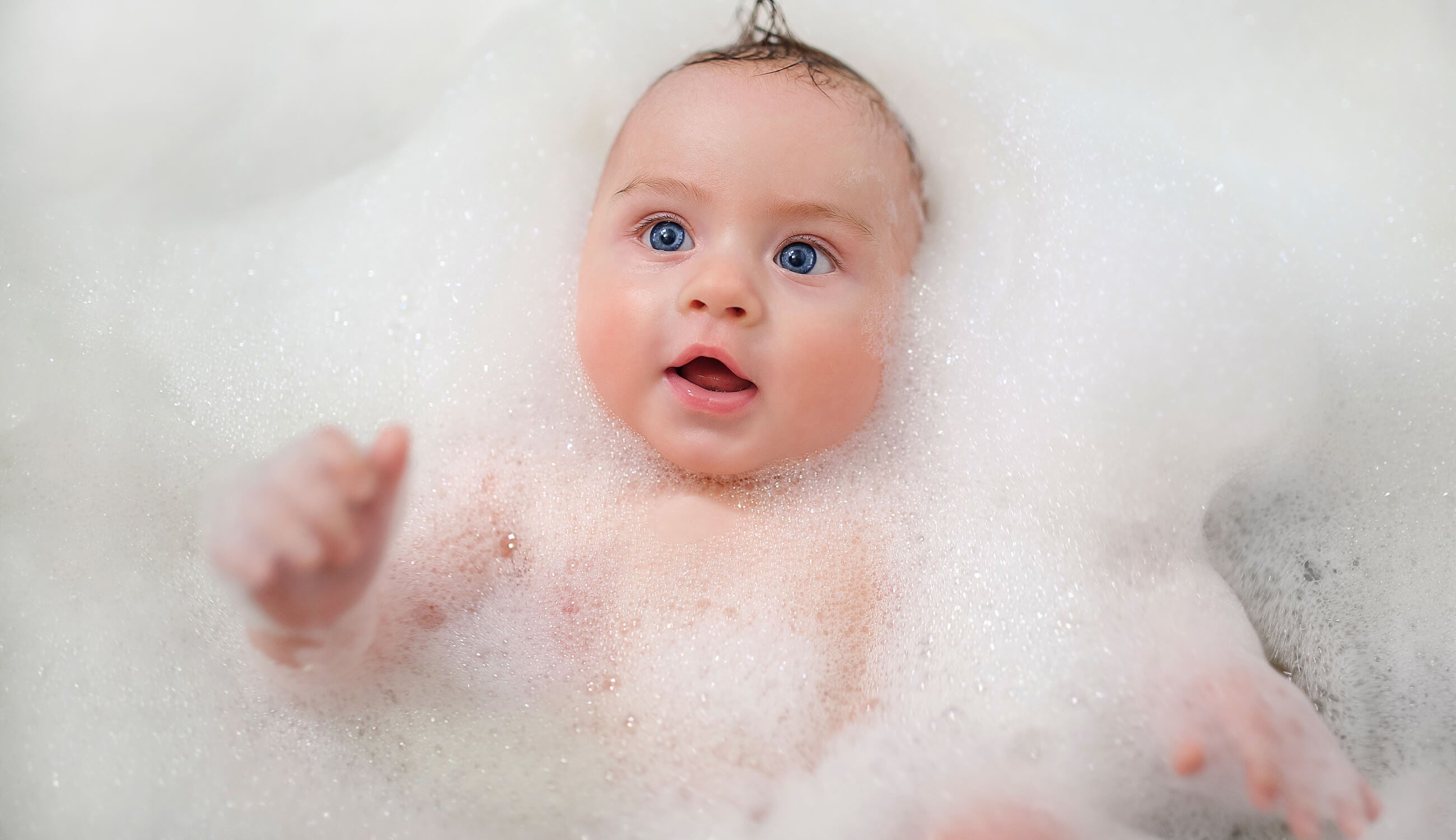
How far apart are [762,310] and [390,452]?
0.45 metres

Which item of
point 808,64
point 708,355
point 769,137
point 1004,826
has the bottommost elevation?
point 1004,826

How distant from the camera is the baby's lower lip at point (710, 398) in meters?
1.05

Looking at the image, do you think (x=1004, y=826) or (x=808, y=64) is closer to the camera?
(x=1004, y=826)

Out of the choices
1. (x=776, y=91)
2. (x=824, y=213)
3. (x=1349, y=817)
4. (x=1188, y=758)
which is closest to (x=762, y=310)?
(x=824, y=213)

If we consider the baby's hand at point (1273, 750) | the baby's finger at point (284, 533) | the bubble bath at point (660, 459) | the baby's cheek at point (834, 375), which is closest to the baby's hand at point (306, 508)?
the baby's finger at point (284, 533)

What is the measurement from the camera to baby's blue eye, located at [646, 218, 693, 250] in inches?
43.6

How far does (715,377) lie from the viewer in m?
1.07

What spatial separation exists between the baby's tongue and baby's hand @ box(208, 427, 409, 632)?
418 millimetres

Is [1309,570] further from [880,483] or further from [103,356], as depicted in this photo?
[103,356]

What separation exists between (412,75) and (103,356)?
1.93 feet

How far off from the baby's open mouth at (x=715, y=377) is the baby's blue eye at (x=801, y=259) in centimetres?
13

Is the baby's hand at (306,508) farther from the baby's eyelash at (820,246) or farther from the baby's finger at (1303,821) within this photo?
the baby's finger at (1303,821)

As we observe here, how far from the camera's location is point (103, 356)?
1.21 m

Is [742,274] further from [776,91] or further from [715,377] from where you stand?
[776,91]
